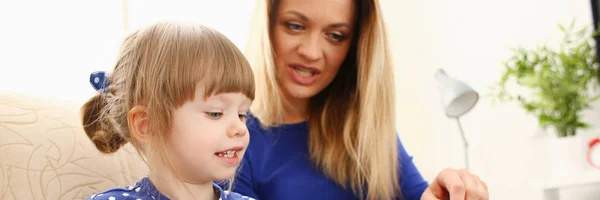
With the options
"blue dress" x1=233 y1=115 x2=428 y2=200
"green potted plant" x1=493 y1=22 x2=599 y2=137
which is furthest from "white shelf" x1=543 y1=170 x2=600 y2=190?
"blue dress" x1=233 y1=115 x2=428 y2=200

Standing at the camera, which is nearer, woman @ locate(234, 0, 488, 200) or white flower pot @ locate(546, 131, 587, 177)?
woman @ locate(234, 0, 488, 200)

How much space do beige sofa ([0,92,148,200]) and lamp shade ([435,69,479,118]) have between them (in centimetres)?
116

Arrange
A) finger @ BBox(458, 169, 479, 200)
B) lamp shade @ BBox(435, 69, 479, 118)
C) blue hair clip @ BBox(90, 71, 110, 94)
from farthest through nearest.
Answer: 1. lamp shade @ BBox(435, 69, 479, 118)
2. finger @ BBox(458, 169, 479, 200)
3. blue hair clip @ BBox(90, 71, 110, 94)

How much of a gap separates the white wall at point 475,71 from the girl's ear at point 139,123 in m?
1.43

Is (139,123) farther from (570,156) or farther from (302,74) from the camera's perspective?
(570,156)

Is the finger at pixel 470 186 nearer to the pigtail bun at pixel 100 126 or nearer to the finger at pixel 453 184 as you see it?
the finger at pixel 453 184

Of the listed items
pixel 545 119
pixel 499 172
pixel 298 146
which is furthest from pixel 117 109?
pixel 499 172

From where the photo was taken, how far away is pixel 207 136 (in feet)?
3.01

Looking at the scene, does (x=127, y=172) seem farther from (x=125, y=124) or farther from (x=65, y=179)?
(x=125, y=124)

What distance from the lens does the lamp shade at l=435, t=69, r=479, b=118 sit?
208 centimetres

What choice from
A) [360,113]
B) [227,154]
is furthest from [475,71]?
[227,154]

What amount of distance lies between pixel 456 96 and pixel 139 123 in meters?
1.33

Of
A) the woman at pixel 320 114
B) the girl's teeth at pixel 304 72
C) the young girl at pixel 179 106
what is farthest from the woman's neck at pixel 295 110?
the young girl at pixel 179 106

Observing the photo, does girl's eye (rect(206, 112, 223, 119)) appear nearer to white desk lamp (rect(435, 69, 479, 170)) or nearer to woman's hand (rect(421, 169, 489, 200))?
woman's hand (rect(421, 169, 489, 200))
